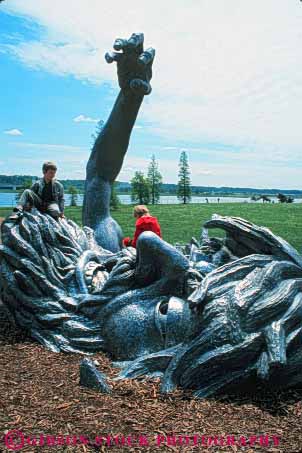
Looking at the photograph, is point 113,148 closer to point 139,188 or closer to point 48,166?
point 48,166

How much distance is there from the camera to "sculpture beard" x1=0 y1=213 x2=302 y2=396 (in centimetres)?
409

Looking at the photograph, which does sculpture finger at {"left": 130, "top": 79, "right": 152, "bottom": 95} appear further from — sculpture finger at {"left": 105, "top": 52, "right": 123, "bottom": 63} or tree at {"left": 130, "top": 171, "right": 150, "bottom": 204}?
tree at {"left": 130, "top": 171, "right": 150, "bottom": 204}

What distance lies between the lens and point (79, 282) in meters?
5.76

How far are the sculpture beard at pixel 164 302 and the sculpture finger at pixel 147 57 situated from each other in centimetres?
272

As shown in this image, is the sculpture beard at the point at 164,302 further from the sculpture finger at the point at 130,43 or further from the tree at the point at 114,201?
the tree at the point at 114,201

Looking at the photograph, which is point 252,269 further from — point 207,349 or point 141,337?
point 141,337

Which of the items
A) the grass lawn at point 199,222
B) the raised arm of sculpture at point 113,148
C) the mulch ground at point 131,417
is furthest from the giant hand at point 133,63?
the grass lawn at point 199,222

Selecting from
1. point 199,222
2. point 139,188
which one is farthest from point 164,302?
point 139,188

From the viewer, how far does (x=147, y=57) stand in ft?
24.2

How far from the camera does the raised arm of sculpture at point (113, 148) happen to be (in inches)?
295

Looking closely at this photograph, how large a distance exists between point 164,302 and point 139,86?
12.6 ft

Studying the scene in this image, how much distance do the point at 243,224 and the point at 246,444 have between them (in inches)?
95.6

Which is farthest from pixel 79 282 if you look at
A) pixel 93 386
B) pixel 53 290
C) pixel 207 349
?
pixel 207 349

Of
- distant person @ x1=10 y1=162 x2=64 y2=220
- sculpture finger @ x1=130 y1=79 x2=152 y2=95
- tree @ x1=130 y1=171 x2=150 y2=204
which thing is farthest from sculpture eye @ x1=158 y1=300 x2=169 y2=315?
tree @ x1=130 y1=171 x2=150 y2=204
